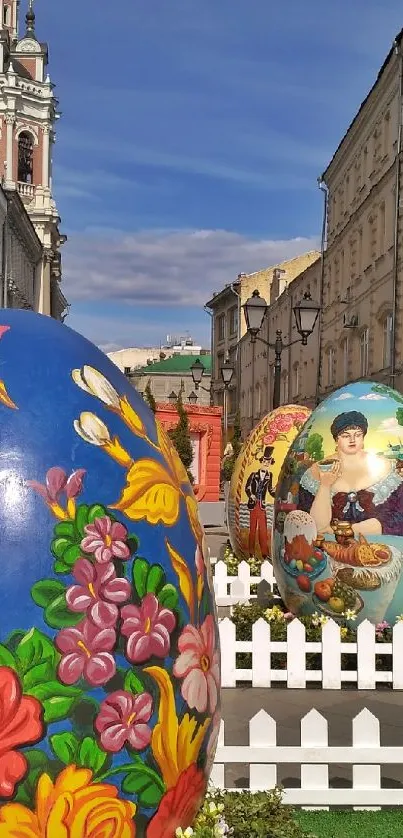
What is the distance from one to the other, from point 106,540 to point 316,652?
4392 mm

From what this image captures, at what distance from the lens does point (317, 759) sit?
458 cm

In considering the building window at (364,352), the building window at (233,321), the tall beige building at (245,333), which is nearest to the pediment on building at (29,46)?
the tall beige building at (245,333)

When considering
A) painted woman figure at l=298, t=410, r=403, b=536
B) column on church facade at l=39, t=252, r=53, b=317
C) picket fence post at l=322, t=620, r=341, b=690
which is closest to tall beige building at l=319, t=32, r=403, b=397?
painted woman figure at l=298, t=410, r=403, b=536

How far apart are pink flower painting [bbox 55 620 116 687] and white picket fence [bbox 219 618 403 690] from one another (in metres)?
4.04

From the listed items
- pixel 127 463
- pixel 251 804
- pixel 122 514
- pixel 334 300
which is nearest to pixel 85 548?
pixel 122 514

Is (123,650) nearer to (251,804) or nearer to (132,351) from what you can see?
(251,804)

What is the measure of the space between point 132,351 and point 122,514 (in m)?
97.9

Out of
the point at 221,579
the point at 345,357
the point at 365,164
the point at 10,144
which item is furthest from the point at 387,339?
the point at 10,144

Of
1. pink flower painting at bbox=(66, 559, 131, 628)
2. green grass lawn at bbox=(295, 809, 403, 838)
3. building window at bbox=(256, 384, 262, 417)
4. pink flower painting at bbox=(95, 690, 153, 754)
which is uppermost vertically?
building window at bbox=(256, 384, 262, 417)

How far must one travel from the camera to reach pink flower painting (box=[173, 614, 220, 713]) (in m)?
2.85

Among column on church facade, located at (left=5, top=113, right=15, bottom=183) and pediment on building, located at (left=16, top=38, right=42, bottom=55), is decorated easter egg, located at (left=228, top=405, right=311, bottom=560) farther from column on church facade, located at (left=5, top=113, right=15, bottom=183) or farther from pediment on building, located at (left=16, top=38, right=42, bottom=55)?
pediment on building, located at (left=16, top=38, right=42, bottom=55)

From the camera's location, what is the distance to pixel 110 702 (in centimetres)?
261

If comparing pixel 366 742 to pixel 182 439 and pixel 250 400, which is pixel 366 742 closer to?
pixel 182 439

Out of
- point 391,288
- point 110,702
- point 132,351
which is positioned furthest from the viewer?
point 132,351
